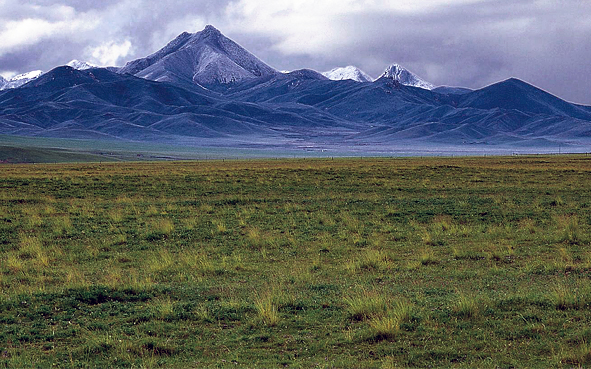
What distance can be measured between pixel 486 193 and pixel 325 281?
1006 inches

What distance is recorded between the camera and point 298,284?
15227 mm

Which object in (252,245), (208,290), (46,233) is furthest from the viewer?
(46,233)

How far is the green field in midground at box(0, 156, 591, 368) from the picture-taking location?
10328 mm

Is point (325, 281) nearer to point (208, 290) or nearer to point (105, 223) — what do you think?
point (208, 290)

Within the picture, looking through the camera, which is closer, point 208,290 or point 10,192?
point 208,290

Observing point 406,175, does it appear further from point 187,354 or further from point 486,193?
point 187,354

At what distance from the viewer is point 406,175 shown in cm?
5806

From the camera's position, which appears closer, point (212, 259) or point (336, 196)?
point (212, 259)

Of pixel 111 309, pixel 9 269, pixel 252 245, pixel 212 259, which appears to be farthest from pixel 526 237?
pixel 9 269

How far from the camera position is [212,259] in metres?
19.1

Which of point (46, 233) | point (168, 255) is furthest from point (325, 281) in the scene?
point (46, 233)

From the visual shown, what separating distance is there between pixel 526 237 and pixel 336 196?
1656 centimetres

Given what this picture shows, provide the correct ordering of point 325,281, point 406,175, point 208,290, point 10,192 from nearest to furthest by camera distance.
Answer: point 208,290, point 325,281, point 10,192, point 406,175

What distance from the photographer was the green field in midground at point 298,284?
1033 cm
